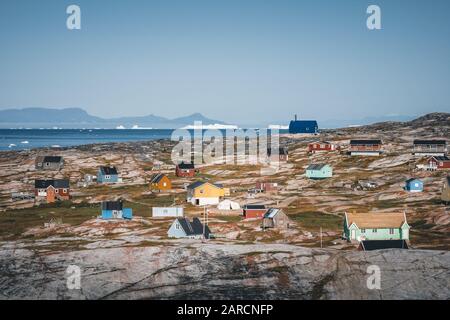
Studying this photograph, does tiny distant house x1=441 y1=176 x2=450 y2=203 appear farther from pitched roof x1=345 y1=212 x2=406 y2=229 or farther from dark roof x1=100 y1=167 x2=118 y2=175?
dark roof x1=100 y1=167 x2=118 y2=175

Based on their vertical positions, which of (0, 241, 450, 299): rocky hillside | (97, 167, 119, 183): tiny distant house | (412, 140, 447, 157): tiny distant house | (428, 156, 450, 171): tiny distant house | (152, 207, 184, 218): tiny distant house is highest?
(412, 140, 447, 157): tiny distant house

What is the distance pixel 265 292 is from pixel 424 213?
130ft

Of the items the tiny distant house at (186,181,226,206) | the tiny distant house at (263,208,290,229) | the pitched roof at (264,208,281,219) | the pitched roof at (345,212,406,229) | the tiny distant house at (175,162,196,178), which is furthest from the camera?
the tiny distant house at (175,162,196,178)

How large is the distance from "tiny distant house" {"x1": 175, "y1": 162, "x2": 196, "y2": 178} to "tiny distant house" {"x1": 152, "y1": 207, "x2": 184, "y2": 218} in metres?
43.5

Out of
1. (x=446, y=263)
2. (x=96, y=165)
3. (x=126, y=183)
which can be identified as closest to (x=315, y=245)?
(x=446, y=263)

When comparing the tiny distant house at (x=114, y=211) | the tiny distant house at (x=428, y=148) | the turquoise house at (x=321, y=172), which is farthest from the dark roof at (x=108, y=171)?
the tiny distant house at (x=428, y=148)

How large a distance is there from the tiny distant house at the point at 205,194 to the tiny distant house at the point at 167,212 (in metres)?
11.2

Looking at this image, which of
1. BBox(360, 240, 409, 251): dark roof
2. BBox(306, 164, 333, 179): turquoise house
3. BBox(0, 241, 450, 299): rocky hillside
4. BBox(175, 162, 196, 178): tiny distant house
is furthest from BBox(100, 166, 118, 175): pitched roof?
BBox(360, 240, 409, 251): dark roof

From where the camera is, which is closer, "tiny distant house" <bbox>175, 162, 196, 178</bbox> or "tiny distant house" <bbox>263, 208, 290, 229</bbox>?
"tiny distant house" <bbox>263, 208, 290, 229</bbox>

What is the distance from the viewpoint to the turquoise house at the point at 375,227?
76.1 metres

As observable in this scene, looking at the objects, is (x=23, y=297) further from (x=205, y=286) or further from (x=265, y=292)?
(x=265, y=292)

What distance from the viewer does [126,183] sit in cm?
13262

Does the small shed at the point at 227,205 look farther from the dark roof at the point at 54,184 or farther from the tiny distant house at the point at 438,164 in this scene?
the tiny distant house at the point at 438,164

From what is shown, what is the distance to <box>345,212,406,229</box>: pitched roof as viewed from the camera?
76500 mm
